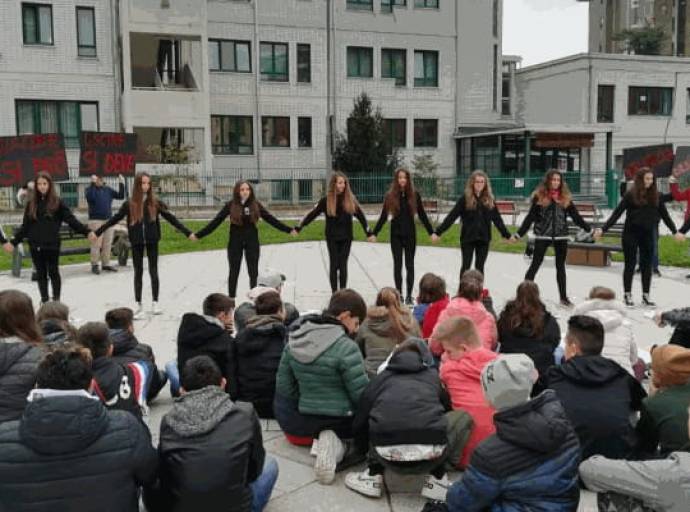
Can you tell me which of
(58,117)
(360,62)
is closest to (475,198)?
(58,117)

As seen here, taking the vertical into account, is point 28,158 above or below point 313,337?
above

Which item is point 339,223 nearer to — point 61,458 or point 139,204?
point 139,204

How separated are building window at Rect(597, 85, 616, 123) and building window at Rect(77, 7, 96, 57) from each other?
3047cm

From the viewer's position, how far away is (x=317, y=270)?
15.7 metres

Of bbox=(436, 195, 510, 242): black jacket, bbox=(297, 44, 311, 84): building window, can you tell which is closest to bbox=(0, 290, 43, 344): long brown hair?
bbox=(436, 195, 510, 242): black jacket

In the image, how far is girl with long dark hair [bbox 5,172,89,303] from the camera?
10.5 meters

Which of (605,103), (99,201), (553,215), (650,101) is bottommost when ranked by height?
(553,215)

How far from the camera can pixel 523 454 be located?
3.83 m

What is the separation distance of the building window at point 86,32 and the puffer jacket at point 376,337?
33764mm

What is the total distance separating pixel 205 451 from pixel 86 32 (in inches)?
1419

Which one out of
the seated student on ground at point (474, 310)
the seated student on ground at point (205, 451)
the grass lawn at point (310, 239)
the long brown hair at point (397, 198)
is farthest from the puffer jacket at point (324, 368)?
the grass lawn at point (310, 239)

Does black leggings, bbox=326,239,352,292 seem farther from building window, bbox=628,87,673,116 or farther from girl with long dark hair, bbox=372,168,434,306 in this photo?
building window, bbox=628,87,673,116

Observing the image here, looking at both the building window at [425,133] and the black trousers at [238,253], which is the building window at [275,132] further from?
the black trousers at [238,253]

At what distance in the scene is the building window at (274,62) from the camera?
4100 centimetres
